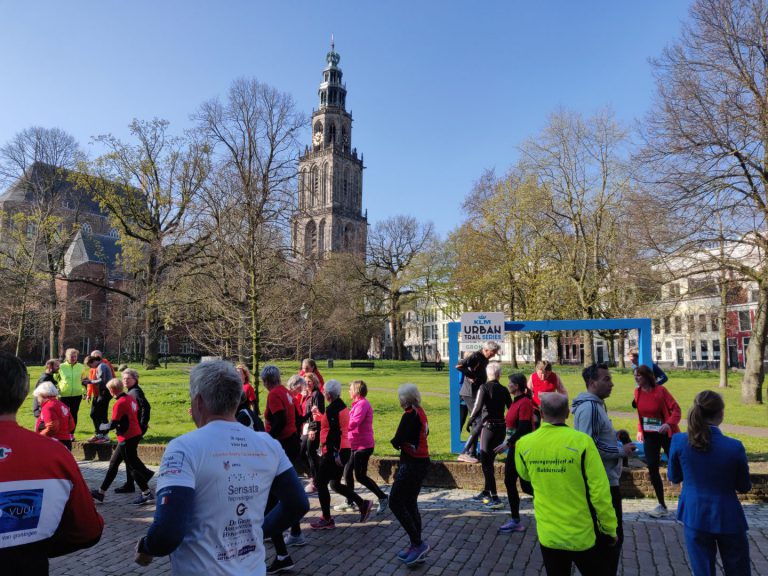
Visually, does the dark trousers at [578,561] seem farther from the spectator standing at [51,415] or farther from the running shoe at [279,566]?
the spectator standing at [51,415]

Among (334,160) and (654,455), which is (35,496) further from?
(334,160)

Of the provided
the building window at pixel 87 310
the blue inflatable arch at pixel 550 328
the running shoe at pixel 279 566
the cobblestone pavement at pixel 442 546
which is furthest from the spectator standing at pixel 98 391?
the building window at pixel 87 310

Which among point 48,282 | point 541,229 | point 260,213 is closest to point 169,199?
point 48,282

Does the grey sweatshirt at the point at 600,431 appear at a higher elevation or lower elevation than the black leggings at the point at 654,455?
higher

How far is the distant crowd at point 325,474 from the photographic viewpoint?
2.45 meters

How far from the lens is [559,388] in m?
9.32

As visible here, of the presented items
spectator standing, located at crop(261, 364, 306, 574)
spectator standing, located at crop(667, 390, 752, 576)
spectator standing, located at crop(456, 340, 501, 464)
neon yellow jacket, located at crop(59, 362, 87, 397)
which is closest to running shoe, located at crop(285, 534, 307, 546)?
spectator standing, located at crop(261, 364, 306, 574)

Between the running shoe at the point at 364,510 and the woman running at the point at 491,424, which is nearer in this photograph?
the running shoe at the point at 364,510

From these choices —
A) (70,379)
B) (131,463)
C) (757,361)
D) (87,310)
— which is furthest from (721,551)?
(87,310)

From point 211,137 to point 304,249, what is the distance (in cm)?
486

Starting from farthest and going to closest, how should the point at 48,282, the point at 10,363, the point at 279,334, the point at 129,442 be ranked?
the point at 48,282, the point at 279,334, the point at 129,442, the point at 10,363

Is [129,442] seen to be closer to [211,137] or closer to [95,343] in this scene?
[211,137]

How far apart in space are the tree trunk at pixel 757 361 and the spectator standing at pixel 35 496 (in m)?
21.3

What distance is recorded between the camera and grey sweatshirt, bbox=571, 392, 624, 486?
4938 millimetres
